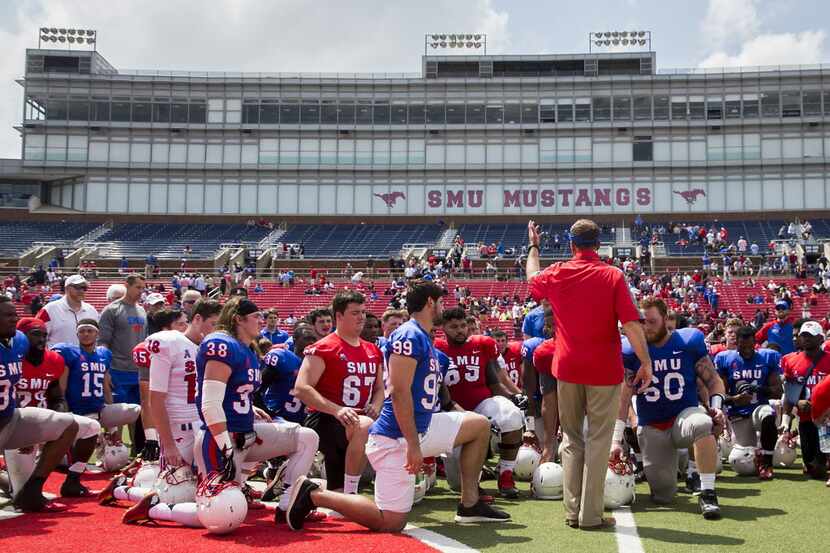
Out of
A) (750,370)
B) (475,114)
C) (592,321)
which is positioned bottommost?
(750,370)

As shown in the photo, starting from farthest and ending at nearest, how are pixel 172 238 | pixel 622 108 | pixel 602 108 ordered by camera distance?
pixel 602 108
pixel 622 108
pixel 172 238

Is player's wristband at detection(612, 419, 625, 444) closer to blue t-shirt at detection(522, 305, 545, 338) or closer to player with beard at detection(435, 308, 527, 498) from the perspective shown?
player with beard at detection(435, 308, 527, 498)

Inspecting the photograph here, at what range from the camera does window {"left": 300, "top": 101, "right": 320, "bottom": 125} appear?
56812 mm

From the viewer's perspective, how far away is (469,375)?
28.7ft

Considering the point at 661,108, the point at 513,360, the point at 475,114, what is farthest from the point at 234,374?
the point at 661,108

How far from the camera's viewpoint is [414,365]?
6.03 metres

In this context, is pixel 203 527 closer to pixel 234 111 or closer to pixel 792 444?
pixel 792 444

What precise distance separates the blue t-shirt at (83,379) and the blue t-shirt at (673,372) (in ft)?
18.9

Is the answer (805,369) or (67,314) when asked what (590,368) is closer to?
(805,369)

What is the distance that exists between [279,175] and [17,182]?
1820cm

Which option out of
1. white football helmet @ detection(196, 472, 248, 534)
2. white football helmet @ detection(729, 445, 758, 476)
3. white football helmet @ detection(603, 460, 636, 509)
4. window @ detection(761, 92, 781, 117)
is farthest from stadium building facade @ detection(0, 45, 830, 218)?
white football helmet @ detection(196, 472, 248, 534)

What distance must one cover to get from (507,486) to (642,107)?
50600mm

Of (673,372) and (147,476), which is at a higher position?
(673,372)

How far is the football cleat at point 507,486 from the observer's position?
26.1ft
